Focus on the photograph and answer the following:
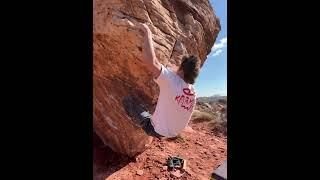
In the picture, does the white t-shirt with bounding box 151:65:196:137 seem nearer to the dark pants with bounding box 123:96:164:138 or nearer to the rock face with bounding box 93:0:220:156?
the dark pants with bounding box 123:96:164:138

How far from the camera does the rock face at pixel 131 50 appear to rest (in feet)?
25.6

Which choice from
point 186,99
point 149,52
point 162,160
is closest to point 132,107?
point 162,160

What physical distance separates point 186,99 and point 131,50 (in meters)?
3.67

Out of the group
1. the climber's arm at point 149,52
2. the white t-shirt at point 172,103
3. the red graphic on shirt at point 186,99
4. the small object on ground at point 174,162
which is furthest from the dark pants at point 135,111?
the small object on ground at point 174,162

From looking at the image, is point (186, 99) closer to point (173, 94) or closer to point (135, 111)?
point (173, 94)

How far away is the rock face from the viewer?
780 cm

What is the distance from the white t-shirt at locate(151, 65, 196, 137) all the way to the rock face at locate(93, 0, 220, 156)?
3140mm

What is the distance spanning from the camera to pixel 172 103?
4777 millimetres

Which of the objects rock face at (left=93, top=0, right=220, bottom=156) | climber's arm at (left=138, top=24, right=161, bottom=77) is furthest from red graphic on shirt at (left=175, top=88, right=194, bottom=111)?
rock face at (left=93, top=0, right=220, bottom=156)

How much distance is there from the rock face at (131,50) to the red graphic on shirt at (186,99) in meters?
3.17

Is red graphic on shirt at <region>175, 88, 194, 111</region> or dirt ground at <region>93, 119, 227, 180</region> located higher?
red graphic on shirt at <region>175, 88, 194, 111</region>
